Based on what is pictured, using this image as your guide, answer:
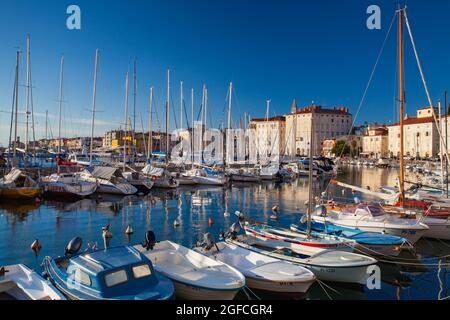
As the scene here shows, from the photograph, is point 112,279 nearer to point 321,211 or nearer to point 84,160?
point 321,211

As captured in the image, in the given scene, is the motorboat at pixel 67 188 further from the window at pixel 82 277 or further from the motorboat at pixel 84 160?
the window at pixel 82 277

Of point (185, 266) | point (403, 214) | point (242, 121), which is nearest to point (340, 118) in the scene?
point (242, 121)

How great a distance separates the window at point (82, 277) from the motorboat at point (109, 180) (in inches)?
954

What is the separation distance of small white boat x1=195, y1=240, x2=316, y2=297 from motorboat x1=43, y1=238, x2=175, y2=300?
292 centimetres

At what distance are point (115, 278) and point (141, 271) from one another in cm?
68

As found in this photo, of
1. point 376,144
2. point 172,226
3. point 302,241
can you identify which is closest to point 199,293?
point 302,241

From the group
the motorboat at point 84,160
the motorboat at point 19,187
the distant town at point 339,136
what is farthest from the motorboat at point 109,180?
the distant town at point 339,136

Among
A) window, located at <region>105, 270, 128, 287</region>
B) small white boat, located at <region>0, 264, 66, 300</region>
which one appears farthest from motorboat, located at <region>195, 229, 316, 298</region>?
small white boat, located at <region>0, 264, 66, 300</region>

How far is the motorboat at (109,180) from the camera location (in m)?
32.2

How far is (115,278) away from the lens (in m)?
8.27

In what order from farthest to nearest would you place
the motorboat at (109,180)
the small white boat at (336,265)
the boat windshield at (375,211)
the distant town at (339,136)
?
the distant town at (339,136)
the motorboat at (109,180)
the boat windshield at (375,211)
the small white boat at (336,265)

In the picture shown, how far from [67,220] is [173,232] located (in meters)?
7.76

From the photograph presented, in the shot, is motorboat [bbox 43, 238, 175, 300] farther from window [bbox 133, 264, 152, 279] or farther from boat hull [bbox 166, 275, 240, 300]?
boat hull [bbox 166, 275, 240, 300]
